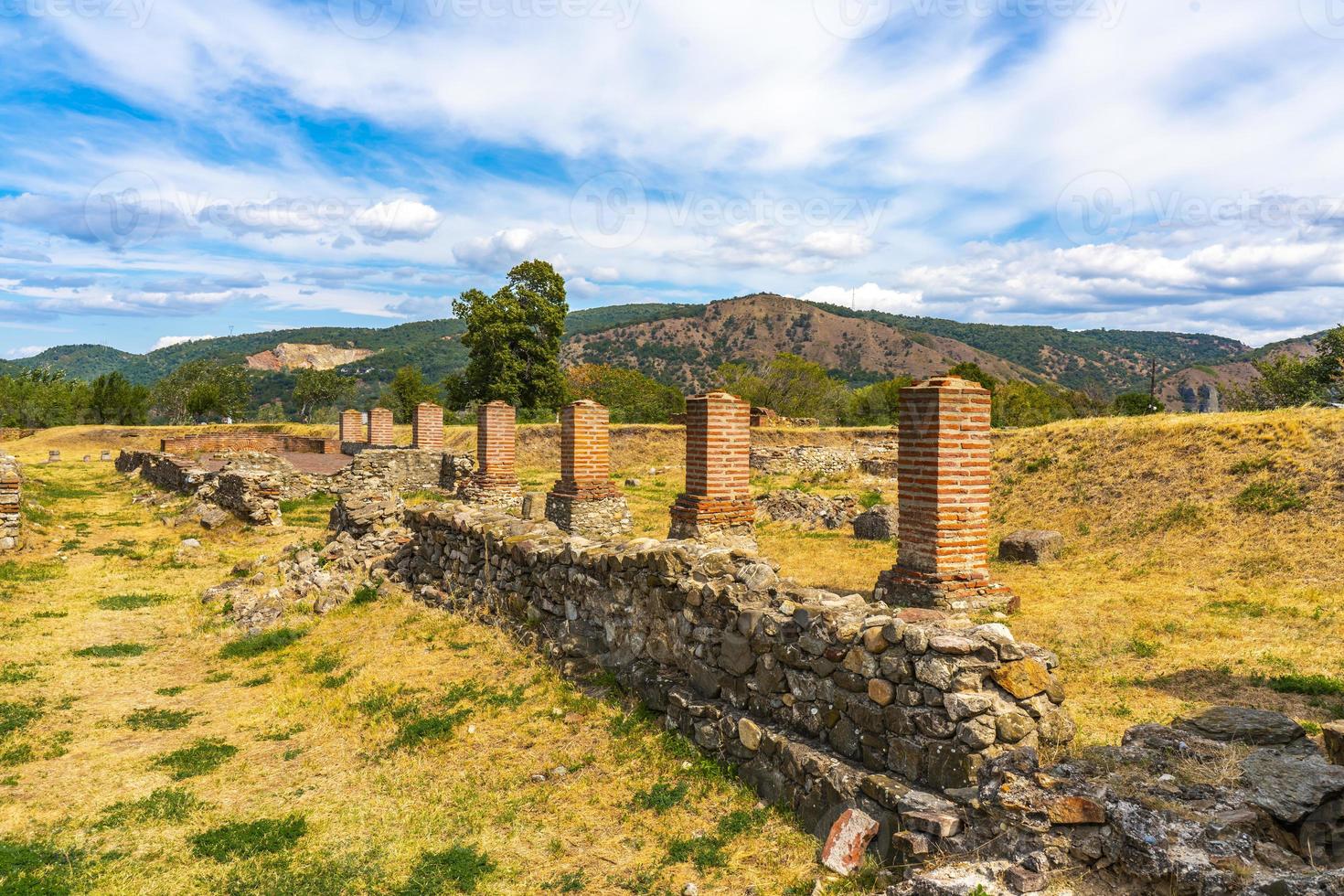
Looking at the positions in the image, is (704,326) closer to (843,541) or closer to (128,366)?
(843,541)

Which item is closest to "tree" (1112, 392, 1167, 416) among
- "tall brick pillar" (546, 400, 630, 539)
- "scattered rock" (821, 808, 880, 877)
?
"tall brick pillar" (546, 400, 630, 539)

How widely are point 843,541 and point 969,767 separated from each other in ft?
30.0

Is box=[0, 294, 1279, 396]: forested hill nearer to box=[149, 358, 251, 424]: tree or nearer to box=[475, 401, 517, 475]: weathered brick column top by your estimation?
box=[149, 358, 251, 424]: tree

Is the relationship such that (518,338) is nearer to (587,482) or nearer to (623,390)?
(623,390)

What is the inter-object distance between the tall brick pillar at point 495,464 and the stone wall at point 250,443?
20554mm

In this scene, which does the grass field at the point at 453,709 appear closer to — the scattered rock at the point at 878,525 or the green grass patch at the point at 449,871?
the green grass patch at the point at 449,871

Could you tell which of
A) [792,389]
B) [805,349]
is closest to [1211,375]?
[805,349]

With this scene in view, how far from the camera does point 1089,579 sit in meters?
9.34

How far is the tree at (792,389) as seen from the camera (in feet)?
184

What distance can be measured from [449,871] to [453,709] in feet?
7.40

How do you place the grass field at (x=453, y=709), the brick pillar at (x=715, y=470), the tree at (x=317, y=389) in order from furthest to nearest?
the tree at (x=317, y=389), the brick pillar at (x=715, y=470), the grass field at (x=453, y=709)

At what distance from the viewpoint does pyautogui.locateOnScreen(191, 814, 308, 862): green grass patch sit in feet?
13.4

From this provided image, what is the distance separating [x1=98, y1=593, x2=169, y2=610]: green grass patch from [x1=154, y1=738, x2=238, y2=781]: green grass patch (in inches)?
200

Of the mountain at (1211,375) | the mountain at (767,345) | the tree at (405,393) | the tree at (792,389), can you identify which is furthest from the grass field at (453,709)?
the mountain at (767,345)
